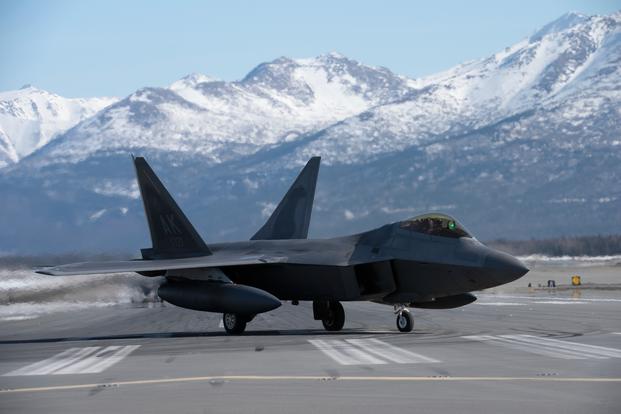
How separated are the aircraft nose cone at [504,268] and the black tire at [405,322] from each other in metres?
2.40

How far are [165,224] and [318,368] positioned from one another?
46.4 ft

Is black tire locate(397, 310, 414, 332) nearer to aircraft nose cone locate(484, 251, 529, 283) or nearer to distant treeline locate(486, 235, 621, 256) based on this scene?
aircraft nose cone locate(484, 251, 529, 283)

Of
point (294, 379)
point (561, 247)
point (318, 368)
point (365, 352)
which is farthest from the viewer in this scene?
point (561, 247)

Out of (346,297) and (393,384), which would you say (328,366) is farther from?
(346,297)

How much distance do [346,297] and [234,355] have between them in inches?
291

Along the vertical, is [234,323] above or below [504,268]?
below

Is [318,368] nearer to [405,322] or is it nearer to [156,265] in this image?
[405,322]

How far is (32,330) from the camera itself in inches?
1212

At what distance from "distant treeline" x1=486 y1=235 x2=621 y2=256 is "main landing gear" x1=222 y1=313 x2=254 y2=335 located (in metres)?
76.1

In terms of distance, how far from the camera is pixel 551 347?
21.2 m

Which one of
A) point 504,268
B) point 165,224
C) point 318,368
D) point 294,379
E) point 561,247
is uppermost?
point 561,247

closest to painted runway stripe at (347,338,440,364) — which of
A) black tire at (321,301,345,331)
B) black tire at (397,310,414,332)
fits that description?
black tire at (397,310,414,332)

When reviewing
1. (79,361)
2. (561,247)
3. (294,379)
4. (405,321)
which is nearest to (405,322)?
(405,321)

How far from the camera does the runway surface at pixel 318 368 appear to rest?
13.7 m
